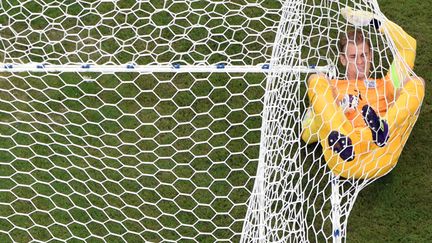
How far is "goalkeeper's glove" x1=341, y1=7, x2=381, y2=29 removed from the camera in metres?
1.85

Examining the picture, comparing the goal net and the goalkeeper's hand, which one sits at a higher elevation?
the goalkeeper's hand

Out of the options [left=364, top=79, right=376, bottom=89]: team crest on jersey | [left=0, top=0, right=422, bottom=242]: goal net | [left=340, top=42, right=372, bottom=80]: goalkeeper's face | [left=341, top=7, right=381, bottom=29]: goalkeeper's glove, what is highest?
[left=341, top=7, right=381, bottom=29]: goalkeeper's glove

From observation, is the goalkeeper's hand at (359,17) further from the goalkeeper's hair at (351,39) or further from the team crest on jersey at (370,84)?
the team crest on jersey at (370,84)

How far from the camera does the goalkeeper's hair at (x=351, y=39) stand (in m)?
1.85

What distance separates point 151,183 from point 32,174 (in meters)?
0.37

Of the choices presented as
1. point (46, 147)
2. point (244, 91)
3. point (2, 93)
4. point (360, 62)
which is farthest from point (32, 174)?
point (360, 62)

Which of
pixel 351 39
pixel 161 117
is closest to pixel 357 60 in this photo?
pixel 351 39

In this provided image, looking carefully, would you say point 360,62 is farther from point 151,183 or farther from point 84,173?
point 84,173

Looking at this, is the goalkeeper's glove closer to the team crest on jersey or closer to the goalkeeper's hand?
the goalkeeper's hand

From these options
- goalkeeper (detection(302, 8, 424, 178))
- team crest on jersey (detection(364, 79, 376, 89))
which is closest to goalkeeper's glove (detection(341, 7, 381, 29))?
goalkeeper (detection(302, 8, 424, 178))

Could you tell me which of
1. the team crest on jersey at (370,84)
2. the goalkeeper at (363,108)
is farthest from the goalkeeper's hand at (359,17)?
the team crest on jersey at (370,84)

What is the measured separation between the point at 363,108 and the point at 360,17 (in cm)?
27

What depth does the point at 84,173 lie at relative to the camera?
1.96m

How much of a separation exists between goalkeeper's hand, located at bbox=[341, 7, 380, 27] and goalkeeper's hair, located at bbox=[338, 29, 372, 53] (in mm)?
35
